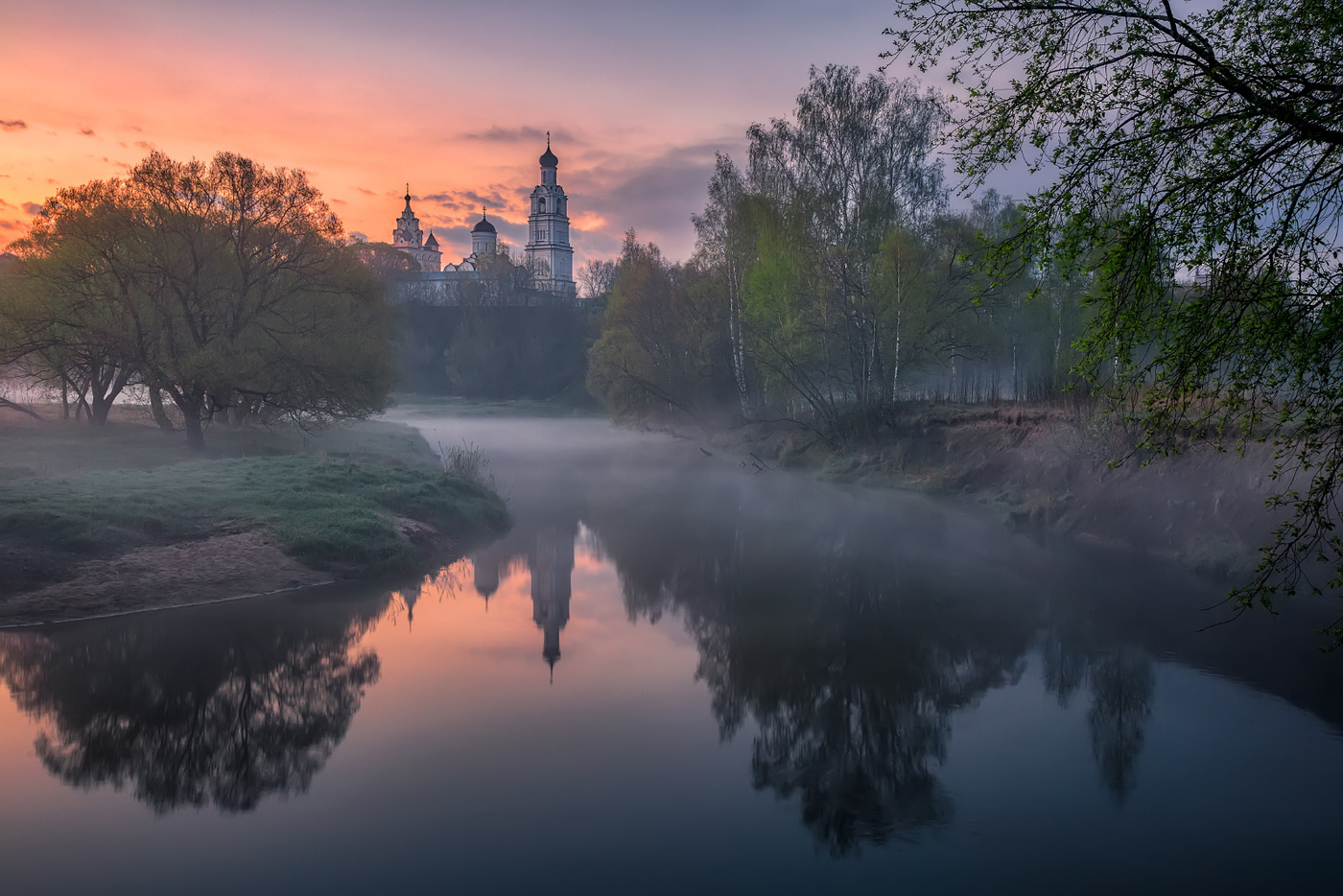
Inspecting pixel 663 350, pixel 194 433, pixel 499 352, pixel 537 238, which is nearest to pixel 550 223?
pixel 537 238

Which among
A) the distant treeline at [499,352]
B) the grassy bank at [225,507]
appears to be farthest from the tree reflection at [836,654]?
the distant treeline at [499,352]

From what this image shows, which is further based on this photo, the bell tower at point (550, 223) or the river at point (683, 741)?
the bell tower at point (550, 223)

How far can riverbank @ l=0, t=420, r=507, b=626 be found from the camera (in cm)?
1348

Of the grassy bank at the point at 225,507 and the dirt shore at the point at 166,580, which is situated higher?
the grassy bank at the point at 225,507

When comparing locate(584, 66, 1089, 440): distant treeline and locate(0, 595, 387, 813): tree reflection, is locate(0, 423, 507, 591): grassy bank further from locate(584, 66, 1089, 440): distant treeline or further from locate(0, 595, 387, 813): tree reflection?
locate(584, 66, 1089, 440): distant treeline

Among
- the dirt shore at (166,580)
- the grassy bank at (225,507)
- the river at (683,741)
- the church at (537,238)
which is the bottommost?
the river at (683,741)

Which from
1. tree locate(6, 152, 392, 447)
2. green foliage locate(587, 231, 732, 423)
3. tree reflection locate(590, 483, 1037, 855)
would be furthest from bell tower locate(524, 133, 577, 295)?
tree reflection locate(590, 483, 1037, 855)

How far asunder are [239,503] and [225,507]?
347 millimetres

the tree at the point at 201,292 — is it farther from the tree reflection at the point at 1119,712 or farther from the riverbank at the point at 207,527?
the tree reflection at the point at 1119,712

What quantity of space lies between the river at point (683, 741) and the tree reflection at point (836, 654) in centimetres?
6

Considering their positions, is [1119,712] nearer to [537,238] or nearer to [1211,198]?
[1211,198]

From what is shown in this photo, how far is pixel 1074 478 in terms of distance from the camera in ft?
70.9

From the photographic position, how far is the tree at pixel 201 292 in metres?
25.8

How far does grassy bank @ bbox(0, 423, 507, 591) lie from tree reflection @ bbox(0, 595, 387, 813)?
2.26 m
